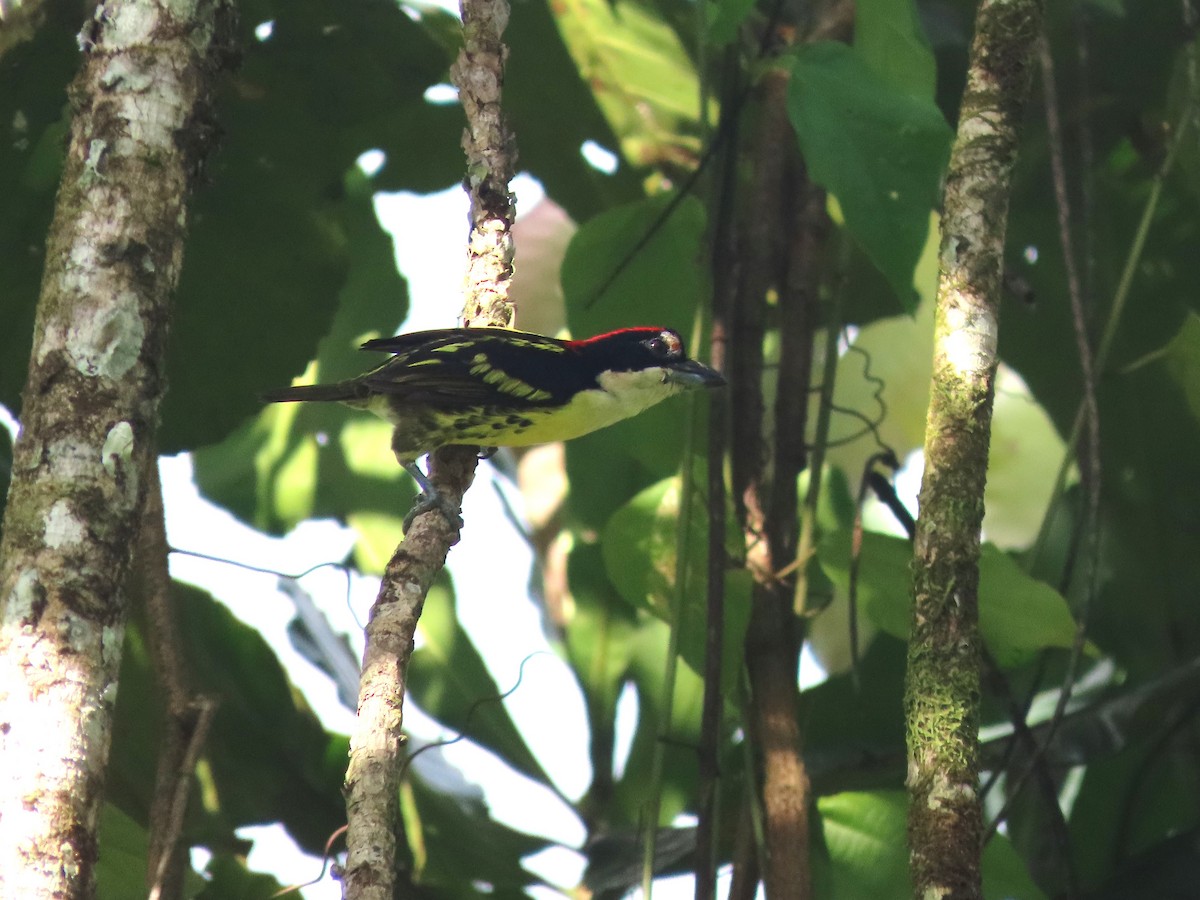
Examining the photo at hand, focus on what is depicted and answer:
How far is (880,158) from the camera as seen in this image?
8.33ft

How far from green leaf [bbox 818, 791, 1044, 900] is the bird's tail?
1.55 m

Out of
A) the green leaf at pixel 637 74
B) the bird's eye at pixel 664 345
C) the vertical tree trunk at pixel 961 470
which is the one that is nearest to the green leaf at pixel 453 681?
the bird's eye at pixel 664 345

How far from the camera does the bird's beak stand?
336 cm

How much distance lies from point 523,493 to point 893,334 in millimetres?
1352

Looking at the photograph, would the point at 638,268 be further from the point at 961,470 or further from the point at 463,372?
the point at 961,470

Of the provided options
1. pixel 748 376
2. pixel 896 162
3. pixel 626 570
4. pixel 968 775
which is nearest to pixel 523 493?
pixel 748 376

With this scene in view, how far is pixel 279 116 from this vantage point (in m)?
3.75

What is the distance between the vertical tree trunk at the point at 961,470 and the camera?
1891mm

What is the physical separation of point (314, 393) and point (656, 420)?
2.85 ft

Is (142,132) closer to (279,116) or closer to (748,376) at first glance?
(279,116)

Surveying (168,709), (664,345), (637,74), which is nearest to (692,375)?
(664,345)

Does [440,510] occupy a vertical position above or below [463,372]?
below

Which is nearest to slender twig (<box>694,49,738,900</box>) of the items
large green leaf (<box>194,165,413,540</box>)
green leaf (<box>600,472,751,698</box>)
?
green leaf (<box>600,472,751,698</box>)

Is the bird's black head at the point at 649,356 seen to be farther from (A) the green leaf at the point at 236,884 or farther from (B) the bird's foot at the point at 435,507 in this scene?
(A) the green leaf at the point at 236,884
